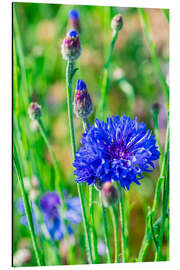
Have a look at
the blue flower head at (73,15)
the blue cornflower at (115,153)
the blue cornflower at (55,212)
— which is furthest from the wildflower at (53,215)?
the blue flower head at (73,15)

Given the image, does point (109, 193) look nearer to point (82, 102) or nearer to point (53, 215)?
point (82, 102)

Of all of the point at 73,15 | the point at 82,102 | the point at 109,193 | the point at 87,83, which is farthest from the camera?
the point at 87,83

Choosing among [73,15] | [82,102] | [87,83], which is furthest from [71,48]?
[87,83]

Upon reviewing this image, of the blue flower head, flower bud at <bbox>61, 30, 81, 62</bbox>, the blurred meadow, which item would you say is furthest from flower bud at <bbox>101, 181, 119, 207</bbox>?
→ the blue flower head
